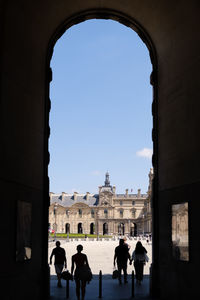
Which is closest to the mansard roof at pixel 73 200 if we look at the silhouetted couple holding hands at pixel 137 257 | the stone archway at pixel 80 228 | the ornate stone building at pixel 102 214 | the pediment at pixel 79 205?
the ornate stone building at pixel 102 214

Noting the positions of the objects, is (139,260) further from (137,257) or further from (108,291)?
(108,291)

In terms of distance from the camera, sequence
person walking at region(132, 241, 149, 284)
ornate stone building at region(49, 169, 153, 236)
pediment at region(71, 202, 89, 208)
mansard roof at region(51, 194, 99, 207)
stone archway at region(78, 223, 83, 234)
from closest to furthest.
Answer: person walking at region(132, 241, 149, 284), ornate stone building at region(49, 169, 153, 236), pediment at region(71, 202, 89, 208), stone archway at region(78, 223, 83, 234), mansard roof at region(51, 194, 99, 207)

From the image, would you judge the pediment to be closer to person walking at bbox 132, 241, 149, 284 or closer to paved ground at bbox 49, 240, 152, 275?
paved ground at bbox 49, 240, 152, 275

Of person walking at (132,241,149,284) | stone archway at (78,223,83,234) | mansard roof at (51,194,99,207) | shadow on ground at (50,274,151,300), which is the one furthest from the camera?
mansard roof at (51,194,99,207)

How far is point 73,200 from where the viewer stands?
13100 cm

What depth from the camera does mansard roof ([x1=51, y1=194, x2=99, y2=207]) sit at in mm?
130125

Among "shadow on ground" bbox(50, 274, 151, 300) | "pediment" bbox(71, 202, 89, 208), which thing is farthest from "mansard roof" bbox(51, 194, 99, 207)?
"shadow on ground" bbox(50, 274, 151, 300)

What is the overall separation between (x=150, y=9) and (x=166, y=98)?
2.71 m

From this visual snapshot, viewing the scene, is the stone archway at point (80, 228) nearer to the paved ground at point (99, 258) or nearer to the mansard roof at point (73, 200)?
the mansard roof at point (73, 200)

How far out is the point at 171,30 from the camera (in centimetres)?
1111

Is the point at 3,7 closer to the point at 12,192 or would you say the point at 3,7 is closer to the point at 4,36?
the point at 4,36

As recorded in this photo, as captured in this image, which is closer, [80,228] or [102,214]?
[102,214]

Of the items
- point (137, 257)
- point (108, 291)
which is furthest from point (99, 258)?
point (108, 291)

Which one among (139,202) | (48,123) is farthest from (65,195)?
(48,123)
